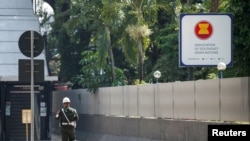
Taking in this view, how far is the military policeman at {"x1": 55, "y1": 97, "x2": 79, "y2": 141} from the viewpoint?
25281 mm

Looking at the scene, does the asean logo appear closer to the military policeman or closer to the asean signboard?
the asean signboard

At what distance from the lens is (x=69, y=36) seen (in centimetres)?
5962

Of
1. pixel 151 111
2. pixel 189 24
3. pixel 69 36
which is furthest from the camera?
pixel 69 36

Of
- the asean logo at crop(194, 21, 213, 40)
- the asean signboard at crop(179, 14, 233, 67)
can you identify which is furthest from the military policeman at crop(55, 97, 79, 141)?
the asean logo at crop(194, 21, 213, 40)

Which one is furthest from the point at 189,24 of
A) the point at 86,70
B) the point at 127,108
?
the point at 86,70

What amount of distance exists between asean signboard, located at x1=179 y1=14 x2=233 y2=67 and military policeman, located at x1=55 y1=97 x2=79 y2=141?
3.82m

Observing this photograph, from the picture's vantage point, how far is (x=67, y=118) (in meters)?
25.5

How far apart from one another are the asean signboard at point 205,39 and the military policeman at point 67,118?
12.5 ft

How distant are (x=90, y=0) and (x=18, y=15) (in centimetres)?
864

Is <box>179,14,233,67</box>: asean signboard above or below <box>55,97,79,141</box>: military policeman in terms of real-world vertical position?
above

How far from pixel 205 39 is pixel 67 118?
16.3 feet

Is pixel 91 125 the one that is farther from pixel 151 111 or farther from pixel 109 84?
pixel 151 111

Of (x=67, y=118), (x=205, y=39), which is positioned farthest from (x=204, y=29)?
(x=67, y=118)

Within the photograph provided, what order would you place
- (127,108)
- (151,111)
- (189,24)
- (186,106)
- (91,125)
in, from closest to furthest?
1. (189,24)
2. (186,106)
3. (151,111)
4. (127,108)
5. (91,125)
